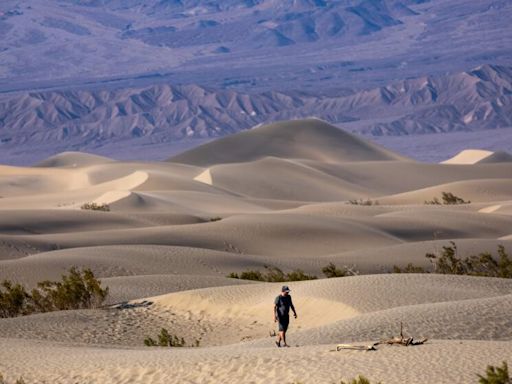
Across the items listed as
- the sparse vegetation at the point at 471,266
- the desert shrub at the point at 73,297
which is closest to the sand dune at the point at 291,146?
the sparse vegetation at the point at 471,266

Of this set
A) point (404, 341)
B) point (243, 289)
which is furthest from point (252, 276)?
point (404, 341)

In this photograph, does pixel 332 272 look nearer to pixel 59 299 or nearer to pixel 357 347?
pixel 59 299

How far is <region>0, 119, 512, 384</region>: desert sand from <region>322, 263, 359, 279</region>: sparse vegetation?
0.47 metres

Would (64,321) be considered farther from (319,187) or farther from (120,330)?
(319,187)

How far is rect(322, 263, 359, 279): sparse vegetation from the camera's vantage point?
2930 centimetres

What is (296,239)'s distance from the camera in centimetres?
3822

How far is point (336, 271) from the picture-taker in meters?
29.4

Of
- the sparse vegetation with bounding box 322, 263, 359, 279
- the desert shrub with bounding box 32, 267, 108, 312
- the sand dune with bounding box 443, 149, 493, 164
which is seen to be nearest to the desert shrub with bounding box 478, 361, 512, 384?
the desert shrub with bounding box 32, 267, 108, 312

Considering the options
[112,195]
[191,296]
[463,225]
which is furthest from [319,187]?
[191,296]

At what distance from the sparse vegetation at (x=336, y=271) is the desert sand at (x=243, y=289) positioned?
1.53ft

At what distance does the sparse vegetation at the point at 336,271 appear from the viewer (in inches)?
1153

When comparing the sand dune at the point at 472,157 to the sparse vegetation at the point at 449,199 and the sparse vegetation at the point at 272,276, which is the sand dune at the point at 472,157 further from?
the sparse vegetation at the point at 272,276

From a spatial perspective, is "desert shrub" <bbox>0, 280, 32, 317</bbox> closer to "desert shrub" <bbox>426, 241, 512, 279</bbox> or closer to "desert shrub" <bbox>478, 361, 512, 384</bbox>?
"desert shrub" <bbox>426, 241, 512, 279</bbox>

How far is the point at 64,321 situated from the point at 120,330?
3.20ft
